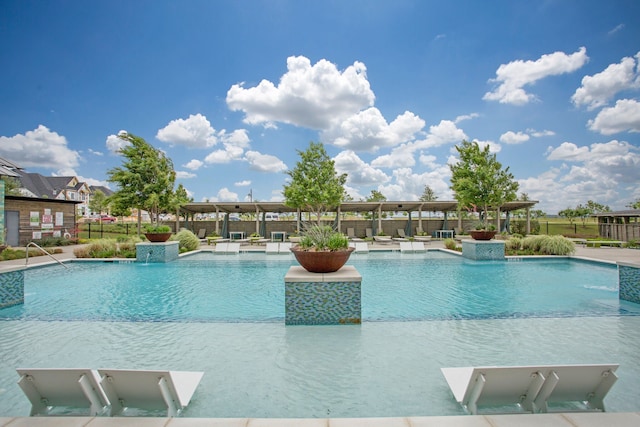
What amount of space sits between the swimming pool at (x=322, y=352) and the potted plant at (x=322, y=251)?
103 centimetres

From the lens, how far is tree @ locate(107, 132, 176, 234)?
1773 cm


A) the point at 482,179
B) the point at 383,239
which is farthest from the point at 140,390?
the point at 383,239

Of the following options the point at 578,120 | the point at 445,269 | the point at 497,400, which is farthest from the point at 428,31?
the point at 497,400

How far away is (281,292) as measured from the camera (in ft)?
24.5

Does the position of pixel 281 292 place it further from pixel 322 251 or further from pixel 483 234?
pixel 483 234

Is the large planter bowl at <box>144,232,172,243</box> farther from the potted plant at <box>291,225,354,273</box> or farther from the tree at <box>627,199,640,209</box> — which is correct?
the tree at <box>627,199,640,209</box>

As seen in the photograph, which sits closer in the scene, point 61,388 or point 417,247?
point 61,388

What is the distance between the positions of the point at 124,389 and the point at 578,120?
1913 centimetres

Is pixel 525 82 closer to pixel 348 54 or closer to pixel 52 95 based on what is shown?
pixel 348 54

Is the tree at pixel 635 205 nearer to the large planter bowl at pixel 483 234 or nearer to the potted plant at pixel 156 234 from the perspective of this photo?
the large planter bowl at pixel 483 234

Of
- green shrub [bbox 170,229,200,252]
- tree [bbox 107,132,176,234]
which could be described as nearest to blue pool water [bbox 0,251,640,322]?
green shrub [bbox 170,229,200,252]

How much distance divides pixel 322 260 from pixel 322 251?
157 mm

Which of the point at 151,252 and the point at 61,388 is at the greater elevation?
the point at 61,388

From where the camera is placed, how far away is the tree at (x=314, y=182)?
21.0m
